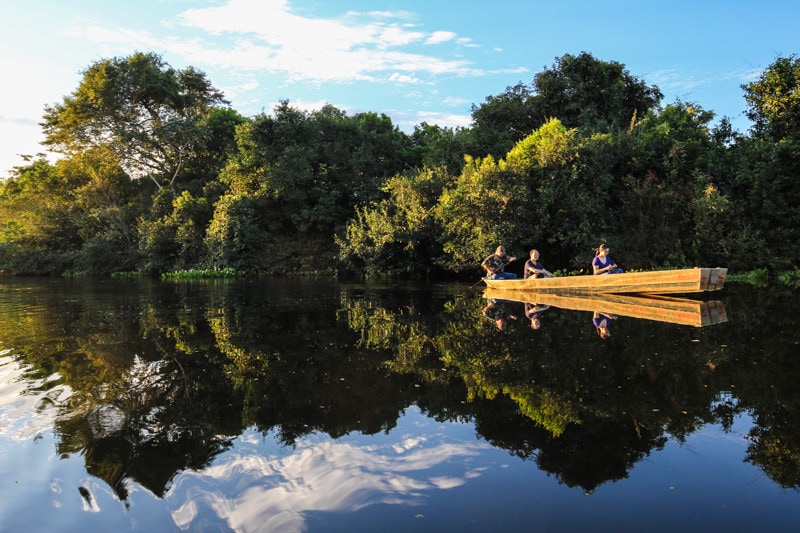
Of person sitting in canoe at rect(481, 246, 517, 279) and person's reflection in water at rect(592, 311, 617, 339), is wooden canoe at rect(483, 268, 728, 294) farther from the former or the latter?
person's reflection in water at rect(592, 311, 617, 339)

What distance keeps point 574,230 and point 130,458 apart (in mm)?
18202

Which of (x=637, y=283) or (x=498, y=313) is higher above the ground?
(x=637, y=283)

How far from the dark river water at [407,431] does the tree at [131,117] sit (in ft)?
96.0

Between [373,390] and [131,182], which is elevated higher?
[131,182]

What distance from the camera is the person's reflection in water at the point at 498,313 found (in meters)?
9.75

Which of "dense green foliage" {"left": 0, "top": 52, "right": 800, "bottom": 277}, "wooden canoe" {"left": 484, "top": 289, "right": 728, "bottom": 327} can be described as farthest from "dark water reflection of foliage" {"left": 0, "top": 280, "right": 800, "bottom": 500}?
"dense green foliage" {"left": 0, "top": 52, "right": 800, "bottom": 277}

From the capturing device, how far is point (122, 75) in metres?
33.1

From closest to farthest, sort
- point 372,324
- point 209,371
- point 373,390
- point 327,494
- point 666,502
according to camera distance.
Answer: point 666,502
point 327,494
point 373,390
point 209,371
point 372,324

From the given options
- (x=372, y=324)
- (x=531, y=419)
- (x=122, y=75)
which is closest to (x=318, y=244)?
(x=122, y=75)

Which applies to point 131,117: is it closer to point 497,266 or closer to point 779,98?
point 497,266

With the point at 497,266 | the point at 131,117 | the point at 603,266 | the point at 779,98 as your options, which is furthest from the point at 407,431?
the point at 131,117

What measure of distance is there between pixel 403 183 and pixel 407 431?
68.2 feet

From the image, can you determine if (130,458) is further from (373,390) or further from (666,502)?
(666,502)

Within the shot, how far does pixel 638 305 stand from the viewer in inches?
458
